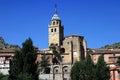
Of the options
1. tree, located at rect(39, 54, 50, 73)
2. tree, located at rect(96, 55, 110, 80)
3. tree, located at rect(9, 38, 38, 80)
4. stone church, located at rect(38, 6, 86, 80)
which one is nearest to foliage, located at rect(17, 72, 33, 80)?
tree, located at rect(9, 38, 38, 80)

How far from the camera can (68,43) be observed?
107875 millimetres

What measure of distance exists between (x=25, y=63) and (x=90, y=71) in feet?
61.7

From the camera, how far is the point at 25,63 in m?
56.5

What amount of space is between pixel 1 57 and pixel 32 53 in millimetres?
39571

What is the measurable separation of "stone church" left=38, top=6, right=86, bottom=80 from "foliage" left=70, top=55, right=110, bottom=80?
1765 centimetres

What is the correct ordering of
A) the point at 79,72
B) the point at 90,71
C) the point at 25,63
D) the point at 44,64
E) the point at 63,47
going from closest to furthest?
the point at 25,63 → the point at 90,71 → the point at 79,72 → the point at 44,64 → the point at 63,47

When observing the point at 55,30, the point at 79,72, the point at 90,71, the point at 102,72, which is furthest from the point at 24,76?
the point at 55,30

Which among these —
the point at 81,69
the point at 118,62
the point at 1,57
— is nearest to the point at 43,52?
the point at 1,57

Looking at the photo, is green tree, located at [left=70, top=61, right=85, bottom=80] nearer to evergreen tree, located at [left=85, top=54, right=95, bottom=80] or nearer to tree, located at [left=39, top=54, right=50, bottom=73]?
evergreen tree, located at [left=85, top=54, right=95, bottom=80]

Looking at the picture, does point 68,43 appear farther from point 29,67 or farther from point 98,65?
point 29,67

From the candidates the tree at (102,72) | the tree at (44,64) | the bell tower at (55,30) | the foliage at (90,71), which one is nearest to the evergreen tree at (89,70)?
the foliage at (90,71)

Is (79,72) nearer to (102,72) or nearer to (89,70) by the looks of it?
(89,70)

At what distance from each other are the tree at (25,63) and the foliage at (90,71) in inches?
670

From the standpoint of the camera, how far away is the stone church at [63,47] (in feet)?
318
